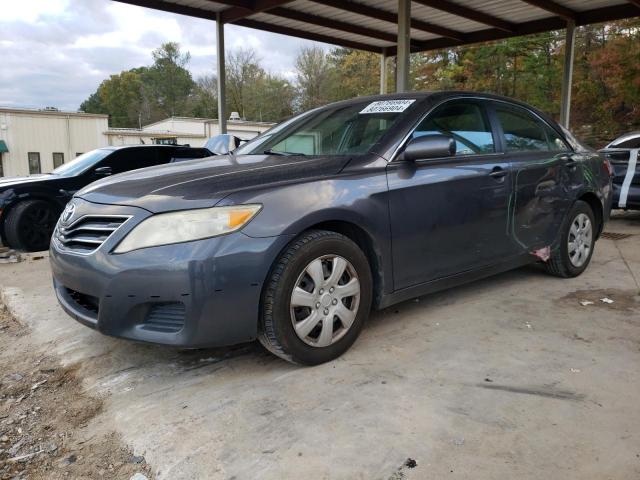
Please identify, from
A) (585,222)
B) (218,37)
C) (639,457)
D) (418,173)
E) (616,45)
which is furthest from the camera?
(616,45)

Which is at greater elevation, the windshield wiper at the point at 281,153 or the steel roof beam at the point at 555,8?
the steel roof beam at the point at 555,8

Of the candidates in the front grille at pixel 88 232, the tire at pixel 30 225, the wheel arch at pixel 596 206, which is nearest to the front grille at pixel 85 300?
the front grille at pixel 88 232

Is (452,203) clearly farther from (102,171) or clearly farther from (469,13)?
(469,13)

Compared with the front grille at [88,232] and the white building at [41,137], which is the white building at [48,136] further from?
the front grille at [88,232]

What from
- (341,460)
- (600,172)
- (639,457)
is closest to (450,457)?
(341,460)

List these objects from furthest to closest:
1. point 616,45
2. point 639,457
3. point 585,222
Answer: point 616,45, point 585,222, point 639,457

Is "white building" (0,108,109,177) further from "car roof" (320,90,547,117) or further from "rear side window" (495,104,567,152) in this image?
"rear side window" (495,104,567,152)

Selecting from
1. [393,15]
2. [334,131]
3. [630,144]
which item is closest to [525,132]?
[334,131]

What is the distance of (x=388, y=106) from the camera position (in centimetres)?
344

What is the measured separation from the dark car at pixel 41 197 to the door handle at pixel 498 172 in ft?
17.8

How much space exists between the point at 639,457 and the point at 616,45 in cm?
2111

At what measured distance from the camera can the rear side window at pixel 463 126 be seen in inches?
132

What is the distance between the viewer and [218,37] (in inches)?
416

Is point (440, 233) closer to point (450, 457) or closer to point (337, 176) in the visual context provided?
point (337, 176)
